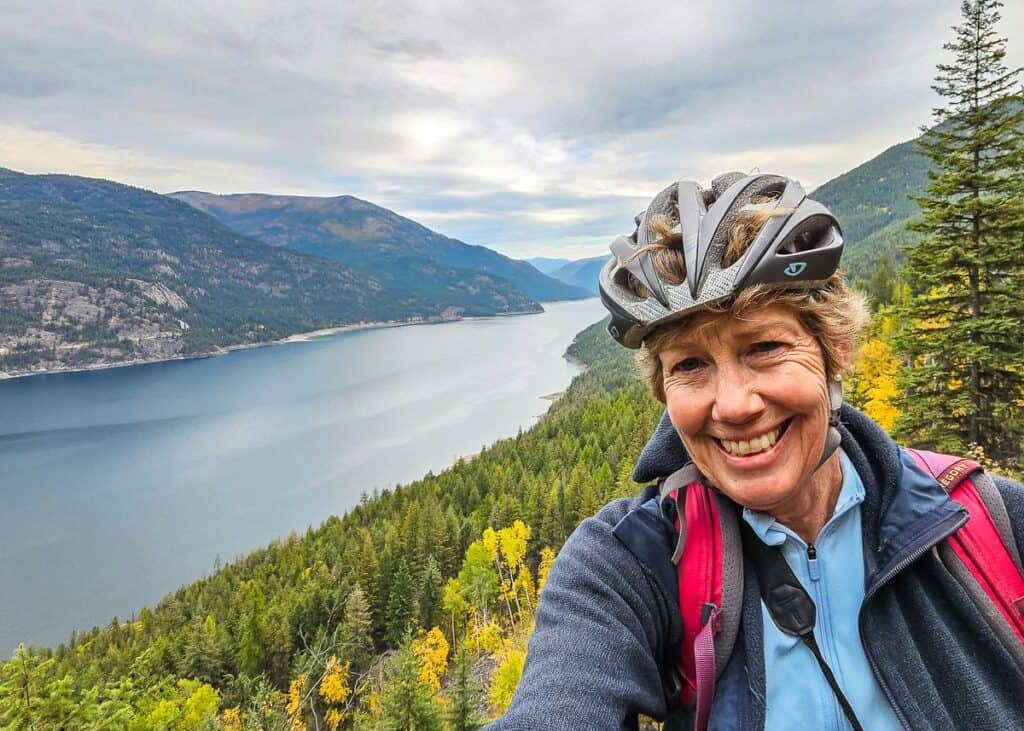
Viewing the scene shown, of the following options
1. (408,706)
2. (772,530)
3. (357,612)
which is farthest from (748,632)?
(357,612)

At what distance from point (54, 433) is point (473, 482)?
284 ft

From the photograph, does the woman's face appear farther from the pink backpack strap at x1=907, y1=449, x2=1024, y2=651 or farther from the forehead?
the pink backpack strap at x1=907, y1=449, x2=1024, y2=651

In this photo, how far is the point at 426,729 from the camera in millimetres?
16500

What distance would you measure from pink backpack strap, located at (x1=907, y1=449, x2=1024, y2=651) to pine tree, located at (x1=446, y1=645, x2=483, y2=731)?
59.1 ft

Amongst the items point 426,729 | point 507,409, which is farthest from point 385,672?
point 507,409

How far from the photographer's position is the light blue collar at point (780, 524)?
1.62m

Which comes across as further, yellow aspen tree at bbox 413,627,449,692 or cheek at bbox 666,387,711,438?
yellow aspen tree at bbox 413,627,449,692

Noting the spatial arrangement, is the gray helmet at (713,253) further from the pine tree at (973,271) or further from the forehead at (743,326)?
the pine tree at (973,271)

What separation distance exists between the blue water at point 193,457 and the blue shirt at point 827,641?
57.8 meters

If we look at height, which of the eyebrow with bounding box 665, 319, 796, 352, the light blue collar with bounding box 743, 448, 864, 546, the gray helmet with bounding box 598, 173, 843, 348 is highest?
the gray helmet with bounding box 598, 173, 843, 348

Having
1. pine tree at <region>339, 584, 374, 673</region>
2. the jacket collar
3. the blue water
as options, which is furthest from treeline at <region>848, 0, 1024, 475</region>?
the blue water

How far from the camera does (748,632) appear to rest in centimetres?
150

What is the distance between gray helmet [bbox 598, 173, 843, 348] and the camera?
1.64 meters

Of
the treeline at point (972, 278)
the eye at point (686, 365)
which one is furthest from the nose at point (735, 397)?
the treeline at point (972, 278)
